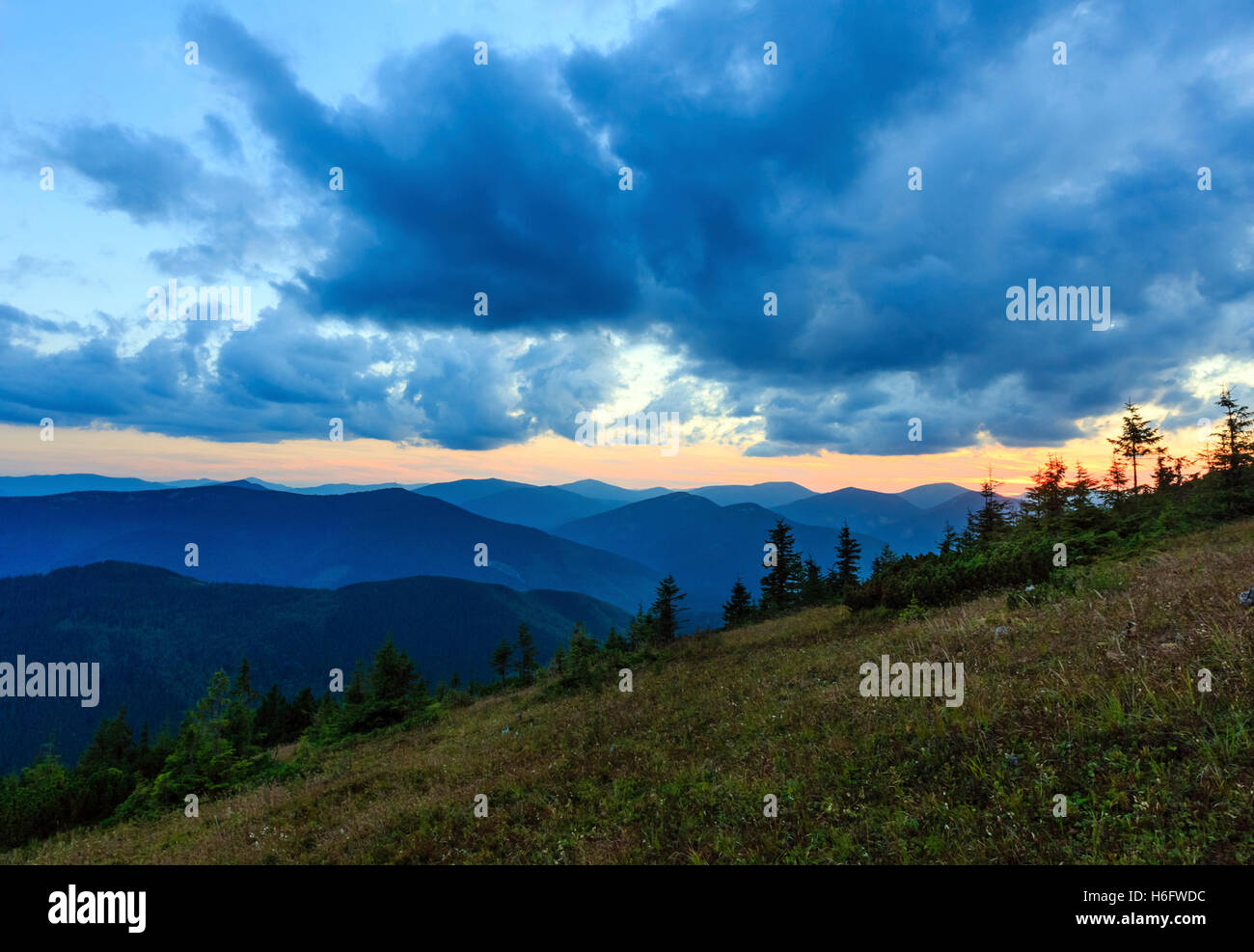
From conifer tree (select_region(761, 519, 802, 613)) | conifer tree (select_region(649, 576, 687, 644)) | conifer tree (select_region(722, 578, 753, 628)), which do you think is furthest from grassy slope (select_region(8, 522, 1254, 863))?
conifer tree (select_region(761, 519, 802, 613))

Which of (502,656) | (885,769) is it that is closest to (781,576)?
(502,656)

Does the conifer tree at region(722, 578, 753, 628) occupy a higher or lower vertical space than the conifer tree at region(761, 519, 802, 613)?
lower

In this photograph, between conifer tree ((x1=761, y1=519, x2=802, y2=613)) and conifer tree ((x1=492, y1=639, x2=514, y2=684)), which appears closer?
conifer tree ((x1=761, y1=519, x2=802, y2=613))

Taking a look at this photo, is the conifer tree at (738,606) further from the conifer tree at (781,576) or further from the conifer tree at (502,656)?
the conifer tree at (502,656)

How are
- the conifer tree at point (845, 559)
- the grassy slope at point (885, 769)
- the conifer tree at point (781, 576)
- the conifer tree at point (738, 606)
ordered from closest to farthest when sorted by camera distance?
the grassy slope at point (885, 769)
the conifer tree at point (738, 606)
the conifer tree at point (781, 576)
the conifer tree at point (845, 559)

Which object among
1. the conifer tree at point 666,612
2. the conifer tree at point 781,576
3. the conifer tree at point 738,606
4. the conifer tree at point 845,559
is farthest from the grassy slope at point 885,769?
the conifer tree at point 845,559

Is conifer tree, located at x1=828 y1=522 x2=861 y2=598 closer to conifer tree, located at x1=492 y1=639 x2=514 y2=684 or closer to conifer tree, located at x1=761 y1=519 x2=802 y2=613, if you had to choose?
conifer tree, located at x1=761 y1=519 x2=802 y2=613

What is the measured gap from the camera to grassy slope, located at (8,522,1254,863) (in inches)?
189

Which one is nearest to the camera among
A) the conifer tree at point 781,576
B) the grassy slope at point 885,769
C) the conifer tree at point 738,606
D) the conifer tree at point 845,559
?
the grassy slope at point 885,769

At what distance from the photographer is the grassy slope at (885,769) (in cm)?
479

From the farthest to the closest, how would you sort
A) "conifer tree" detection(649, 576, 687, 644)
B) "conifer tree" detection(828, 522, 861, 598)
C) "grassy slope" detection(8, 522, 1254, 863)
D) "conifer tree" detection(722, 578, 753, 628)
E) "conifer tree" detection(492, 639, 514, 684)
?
1. "conifer tree" detection(492, 639, 514, 684)
2. "conifer tree" detection(828, 522, 861, 598)
3. "conifer tree" detection(722, 578, 753, 628)
4. "conifer tree" detection(649, 576, 687, 644)
5. "grassy slope" detection(8, 522, 1254, 863)
